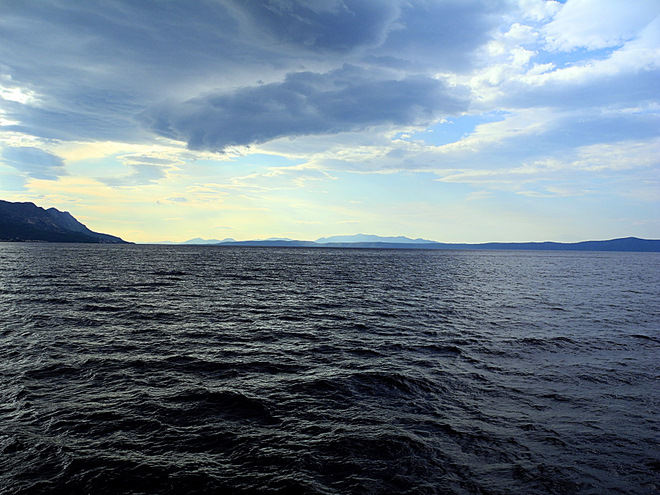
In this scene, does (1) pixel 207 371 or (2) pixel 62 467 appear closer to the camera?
(2) pixel 62 467

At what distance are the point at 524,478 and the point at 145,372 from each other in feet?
59.6

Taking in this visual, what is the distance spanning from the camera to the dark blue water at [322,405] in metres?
10.9

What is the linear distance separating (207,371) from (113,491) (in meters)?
9.53

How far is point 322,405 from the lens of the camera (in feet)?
51.6

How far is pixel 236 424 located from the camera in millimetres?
13852

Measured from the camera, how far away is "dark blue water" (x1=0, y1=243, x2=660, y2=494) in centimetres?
1095

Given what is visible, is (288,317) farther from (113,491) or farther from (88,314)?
(113,491)

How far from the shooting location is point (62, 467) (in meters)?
10.9

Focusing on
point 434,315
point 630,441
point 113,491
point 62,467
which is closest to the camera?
point 113,491

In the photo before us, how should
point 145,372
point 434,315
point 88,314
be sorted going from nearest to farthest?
point 145,372
point 88,314
point 434,315

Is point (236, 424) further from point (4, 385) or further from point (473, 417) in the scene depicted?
point (4, 385)

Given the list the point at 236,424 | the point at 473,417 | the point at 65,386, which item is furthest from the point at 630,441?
the point at 65,386

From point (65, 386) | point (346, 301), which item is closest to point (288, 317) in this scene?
point (346, 301)

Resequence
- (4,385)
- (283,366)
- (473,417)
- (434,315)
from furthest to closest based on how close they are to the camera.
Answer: (434,315) < (283,366) < (4,385) < (473,417)
